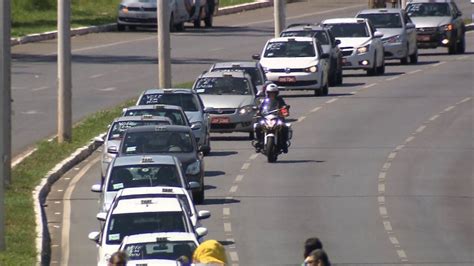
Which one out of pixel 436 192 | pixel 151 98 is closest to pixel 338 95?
pixel 151 98

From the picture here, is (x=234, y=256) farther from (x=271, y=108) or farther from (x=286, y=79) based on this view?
(x=286, y=79)

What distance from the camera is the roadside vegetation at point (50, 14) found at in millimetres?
61500

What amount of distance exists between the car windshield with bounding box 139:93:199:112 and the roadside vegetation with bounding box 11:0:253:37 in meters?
25.1

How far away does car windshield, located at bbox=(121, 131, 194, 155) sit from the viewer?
27203mm

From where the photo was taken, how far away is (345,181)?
2911 cm

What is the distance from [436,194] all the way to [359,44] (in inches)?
838

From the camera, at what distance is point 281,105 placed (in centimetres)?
3212

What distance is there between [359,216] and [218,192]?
355 cm

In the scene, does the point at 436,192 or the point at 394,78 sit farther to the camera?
the point at 394,78

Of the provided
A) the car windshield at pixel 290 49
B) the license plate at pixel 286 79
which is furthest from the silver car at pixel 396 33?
the license plate at pixel 286 79

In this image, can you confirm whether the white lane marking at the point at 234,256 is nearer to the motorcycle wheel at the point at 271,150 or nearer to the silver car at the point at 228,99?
the motorcycle wheel at the point at 271,150

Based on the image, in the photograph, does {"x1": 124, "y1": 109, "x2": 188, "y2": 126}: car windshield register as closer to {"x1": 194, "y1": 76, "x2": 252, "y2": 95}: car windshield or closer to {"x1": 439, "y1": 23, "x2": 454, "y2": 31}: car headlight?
{"x1": 194, "y1": 76, "x2": 252, "y2": 95}: car windshield

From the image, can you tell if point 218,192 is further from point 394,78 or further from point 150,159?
point 394,78

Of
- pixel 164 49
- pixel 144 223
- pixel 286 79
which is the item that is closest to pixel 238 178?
pixel 144 223
